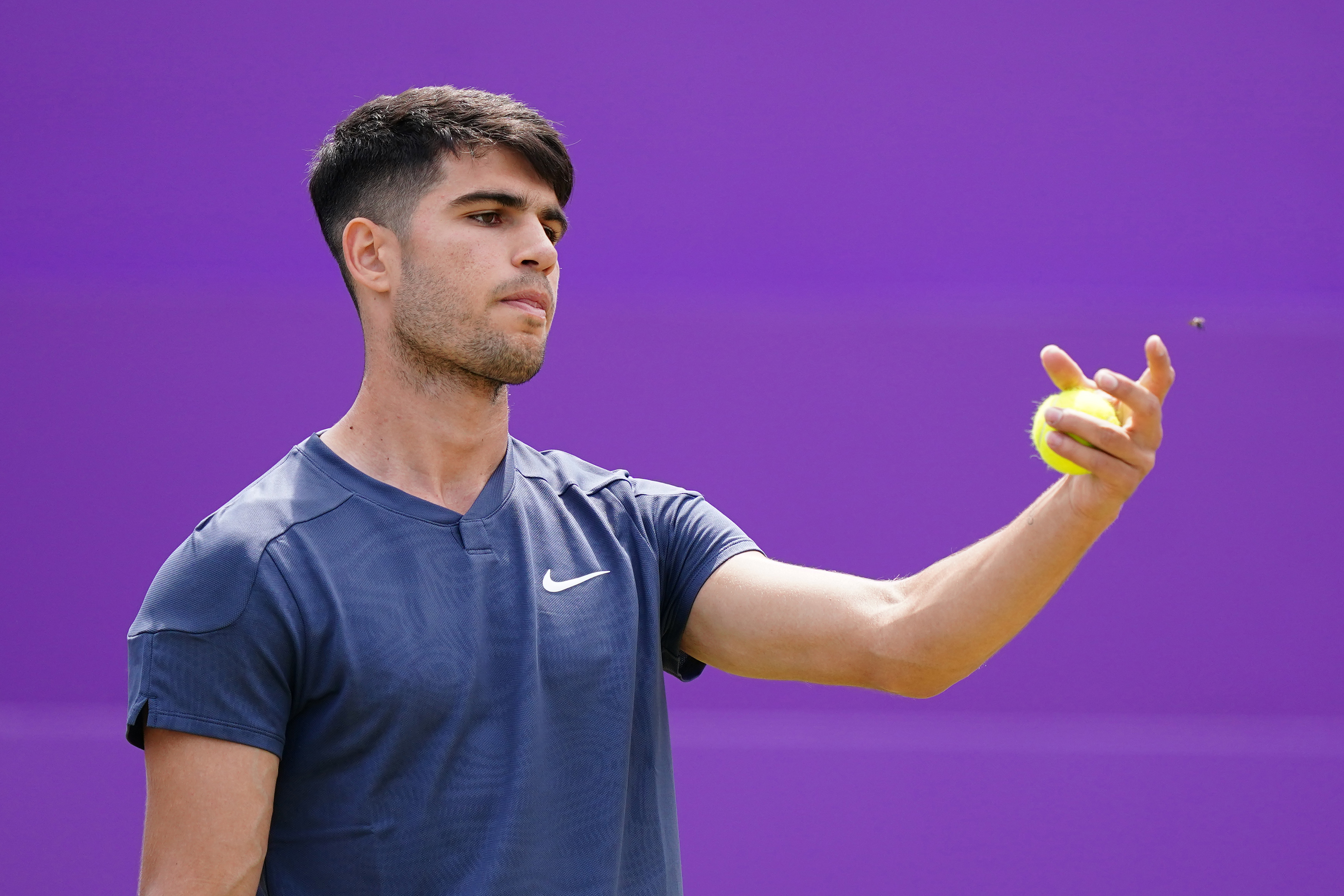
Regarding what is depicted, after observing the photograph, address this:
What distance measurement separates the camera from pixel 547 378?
1.93 m

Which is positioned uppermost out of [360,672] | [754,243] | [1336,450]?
[754,243]

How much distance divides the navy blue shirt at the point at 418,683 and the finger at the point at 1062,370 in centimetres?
40

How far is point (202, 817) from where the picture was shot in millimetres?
827

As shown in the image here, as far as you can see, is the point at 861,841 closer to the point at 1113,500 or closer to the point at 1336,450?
the point at 1336,450

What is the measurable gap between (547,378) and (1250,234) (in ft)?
3.93

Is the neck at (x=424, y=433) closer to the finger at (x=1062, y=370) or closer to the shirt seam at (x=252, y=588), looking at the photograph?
the shirt seam at (x=252, y=588)

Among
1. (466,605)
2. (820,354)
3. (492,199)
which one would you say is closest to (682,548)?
(466,605)

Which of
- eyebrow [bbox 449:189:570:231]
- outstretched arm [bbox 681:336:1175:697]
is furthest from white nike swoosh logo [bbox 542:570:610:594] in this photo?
eyebrow [bbox 449:189:570:231]

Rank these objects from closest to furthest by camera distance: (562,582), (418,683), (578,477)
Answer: (418,683) < (562,582) < (578,477)

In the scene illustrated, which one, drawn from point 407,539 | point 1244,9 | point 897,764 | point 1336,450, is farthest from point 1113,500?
point 1244,9

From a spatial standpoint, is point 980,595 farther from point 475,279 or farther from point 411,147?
point 411,147

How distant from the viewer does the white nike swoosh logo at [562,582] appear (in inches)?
39.0

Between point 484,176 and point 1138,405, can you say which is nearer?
point 1138,405

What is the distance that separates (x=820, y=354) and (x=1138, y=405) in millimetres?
1162
